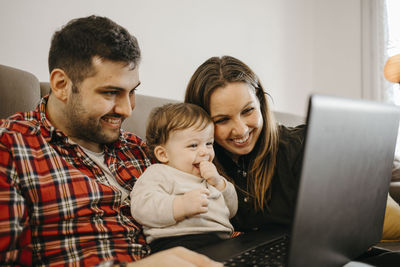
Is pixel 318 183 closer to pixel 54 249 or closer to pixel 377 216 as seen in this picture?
pixel 377 216

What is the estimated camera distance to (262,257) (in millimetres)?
741

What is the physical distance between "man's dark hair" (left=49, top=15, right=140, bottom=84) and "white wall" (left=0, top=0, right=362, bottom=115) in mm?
558

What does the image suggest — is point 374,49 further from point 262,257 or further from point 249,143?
point 262,257

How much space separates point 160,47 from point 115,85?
3.66 ft

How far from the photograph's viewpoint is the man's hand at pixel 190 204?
2.78 ft

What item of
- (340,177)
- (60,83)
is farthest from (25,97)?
(340,177)

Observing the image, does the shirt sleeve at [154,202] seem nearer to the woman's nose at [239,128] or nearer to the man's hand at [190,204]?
the man's hand at [190,204]

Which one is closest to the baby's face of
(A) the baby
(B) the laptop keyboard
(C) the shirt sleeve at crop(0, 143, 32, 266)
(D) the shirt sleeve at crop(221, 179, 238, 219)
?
(A) the baby

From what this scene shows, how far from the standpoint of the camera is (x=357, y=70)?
10.6 ft

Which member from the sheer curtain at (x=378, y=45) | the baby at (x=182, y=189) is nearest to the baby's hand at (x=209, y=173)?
the baby at (x=182, y=189)

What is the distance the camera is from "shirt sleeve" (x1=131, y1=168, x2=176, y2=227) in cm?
87

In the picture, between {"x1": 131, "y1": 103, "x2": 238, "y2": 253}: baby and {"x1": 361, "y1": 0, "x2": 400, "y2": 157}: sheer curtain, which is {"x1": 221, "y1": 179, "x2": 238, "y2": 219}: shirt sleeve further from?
{"x1": 361, "y1": 0, "x2": 400, "y2": 157}: sheer curtain

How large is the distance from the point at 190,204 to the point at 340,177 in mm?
427

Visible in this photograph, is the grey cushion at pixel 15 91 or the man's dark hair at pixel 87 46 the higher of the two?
the man's dark hair at pixel 87 46
